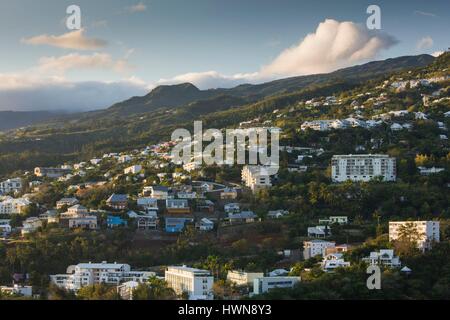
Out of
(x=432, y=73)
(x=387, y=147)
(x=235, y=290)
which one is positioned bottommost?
(x=235, y=290)

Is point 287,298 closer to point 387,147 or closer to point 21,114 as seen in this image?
point 387,147

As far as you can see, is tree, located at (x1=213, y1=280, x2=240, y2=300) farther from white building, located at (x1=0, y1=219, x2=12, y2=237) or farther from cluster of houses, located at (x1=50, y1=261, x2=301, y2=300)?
white building, located at (x1=0, y1=219, x2=12, y2=237)

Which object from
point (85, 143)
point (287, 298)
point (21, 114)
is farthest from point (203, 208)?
point (21, 114)

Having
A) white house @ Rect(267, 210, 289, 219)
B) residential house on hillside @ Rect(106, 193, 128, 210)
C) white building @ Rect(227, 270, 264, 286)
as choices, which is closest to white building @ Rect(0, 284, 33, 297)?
white building @ Rect(227, 270, 264, 286)

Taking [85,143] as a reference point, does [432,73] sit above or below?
above

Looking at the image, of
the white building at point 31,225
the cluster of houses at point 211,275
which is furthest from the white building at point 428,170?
the white building at point 31,225

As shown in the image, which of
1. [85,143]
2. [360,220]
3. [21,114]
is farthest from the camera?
[21,114]
